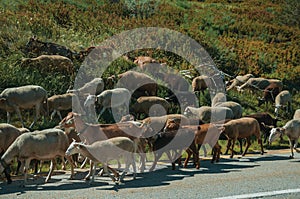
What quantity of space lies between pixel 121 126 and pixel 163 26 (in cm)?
1926

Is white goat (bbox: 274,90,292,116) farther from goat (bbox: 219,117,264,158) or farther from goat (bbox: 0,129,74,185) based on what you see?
goat (bbox: 0,129,74,185)

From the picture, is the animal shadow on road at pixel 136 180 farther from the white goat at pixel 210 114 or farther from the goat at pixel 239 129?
the white goat at pixel 210 114

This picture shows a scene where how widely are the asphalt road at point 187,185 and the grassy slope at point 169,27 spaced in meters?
7.45

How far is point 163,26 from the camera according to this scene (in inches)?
1261

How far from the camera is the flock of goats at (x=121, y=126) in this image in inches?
467

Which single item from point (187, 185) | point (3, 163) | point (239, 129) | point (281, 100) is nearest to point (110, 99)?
point (239, 129)

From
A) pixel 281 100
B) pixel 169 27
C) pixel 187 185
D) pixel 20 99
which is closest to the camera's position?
pixel 187 185

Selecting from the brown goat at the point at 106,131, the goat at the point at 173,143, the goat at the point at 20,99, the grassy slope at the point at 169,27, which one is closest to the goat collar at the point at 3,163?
the brown goat at the point at 106,131

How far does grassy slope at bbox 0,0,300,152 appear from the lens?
22.8 meters

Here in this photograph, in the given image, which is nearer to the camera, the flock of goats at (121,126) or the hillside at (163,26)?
the flock of goats at (121,126)

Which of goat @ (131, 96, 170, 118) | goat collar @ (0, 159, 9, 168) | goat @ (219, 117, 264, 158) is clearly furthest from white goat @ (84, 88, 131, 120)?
goat collar @ (0, 159, 9, 168)

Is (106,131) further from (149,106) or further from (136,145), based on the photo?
(149,106)

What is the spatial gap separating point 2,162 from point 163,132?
4412 mm

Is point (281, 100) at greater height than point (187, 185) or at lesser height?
greater
